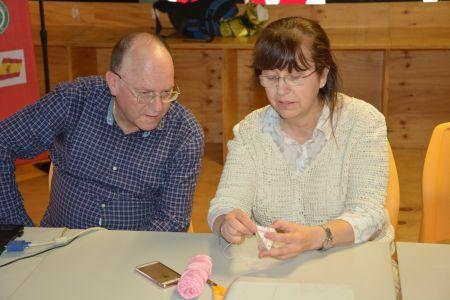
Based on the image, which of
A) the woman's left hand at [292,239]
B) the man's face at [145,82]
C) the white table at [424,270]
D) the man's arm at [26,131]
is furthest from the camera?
the man's arm at [26,131]

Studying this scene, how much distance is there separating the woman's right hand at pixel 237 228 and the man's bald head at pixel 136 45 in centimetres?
62

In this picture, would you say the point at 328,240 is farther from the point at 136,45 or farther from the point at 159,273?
the point at 136,45

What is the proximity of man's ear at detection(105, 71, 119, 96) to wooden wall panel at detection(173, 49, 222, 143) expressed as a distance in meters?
2.60

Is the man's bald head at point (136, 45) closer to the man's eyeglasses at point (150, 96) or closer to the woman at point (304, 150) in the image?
the man's eyeglasses at point (150, 96)

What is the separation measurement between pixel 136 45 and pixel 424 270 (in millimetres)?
1071

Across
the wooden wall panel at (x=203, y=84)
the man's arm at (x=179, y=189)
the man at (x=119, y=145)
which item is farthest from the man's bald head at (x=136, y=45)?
the wooden wall panel at (x=203, y=84)

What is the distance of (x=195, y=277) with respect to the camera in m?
1.52

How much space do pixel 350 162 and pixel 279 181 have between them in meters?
0.21

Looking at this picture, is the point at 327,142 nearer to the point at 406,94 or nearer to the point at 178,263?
the point at 178,263

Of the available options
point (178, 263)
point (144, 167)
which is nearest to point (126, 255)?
point (178, 263)

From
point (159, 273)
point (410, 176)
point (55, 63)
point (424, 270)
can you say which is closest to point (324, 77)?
point (424, 270)

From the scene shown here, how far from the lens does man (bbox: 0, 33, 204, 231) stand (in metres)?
2.06

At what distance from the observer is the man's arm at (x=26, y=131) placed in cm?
216

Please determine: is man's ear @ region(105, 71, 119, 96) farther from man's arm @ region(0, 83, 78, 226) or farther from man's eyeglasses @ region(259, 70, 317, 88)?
man's eyeglasses @ region(259, 70, 317, 88)
